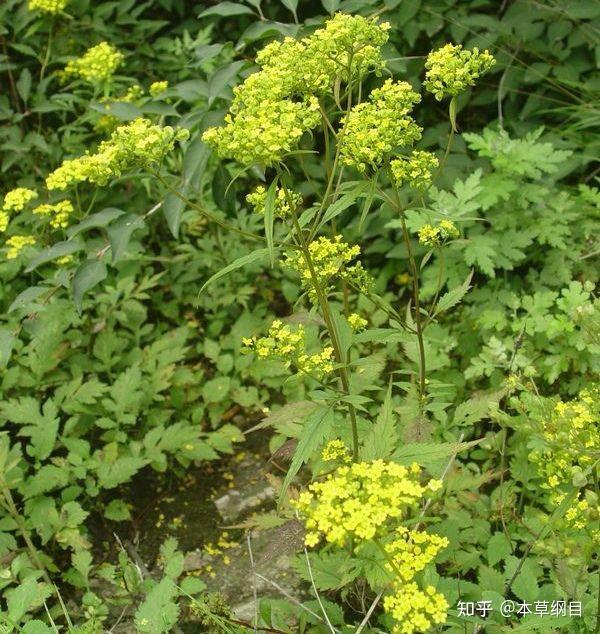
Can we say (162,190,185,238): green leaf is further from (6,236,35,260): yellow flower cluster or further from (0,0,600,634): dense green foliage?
(6,236,35,260): yellow flower cluster

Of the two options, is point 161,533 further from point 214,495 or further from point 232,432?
point 232,432

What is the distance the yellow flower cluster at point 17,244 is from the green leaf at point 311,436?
1.92 m

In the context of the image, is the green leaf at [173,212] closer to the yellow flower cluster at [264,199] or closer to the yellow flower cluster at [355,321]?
the yellow flower cluster at [264,199]

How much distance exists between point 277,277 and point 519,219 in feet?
4.52

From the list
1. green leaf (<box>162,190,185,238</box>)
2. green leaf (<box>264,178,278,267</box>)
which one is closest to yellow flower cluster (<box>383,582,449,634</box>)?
green leaf (<box>264,178,278,267</box>)

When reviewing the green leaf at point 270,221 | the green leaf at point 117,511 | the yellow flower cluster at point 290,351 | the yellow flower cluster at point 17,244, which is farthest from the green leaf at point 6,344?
the green leaf at point 270,221

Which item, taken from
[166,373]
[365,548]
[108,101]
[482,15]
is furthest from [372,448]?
[482,15]

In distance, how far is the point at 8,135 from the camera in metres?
3.83

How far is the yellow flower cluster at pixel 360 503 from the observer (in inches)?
60.8

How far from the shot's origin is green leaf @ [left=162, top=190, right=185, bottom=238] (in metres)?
Result: 2.77

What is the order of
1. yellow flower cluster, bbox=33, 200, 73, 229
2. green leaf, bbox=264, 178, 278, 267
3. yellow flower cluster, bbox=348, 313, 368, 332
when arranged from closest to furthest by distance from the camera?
green leaf, bbox=264, 178, 278, 267, yellow flower cluster, bbox=348, 313, 368, 332, yellow flower cluster, bbox=33, 200, 73, 229

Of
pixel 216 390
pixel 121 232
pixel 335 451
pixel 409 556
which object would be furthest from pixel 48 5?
pixel 409 556

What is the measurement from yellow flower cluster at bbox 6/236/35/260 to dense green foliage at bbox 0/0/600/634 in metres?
0.02

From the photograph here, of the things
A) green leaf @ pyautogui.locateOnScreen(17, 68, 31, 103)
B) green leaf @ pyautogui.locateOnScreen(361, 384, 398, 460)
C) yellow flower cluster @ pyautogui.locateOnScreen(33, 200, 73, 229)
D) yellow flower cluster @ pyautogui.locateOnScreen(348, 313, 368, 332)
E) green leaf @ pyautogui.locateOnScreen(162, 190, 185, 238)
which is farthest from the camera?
green leaf @ pyautogui.locateOnScreen(17, 68, 31, 103)
